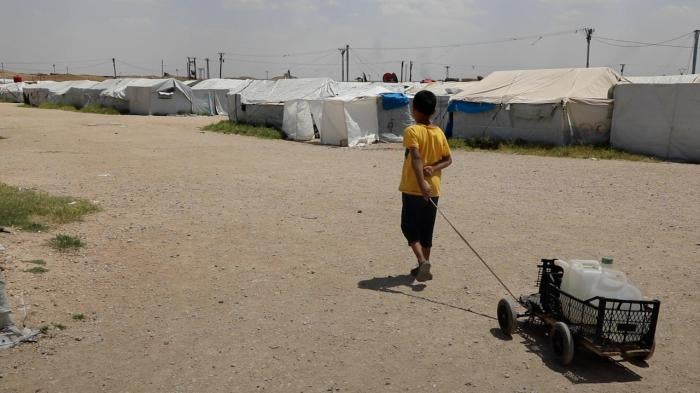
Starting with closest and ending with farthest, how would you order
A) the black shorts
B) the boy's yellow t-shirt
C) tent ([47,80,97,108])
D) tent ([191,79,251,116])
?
the boy's yellow t-shirt → the black shorts → tent ([191,79,251,116]) → tent ([47,80,97,108])

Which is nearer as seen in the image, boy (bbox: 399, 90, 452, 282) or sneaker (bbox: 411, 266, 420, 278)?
boy (bbox: 399, 90, 452, 282)

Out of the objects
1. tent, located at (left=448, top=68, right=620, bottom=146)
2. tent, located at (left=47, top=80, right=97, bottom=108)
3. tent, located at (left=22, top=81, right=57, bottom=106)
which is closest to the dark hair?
tent, located at (left=448, top=68, right=620, bottom=146)

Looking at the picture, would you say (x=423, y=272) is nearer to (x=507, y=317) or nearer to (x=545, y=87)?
(x=507, y=317)

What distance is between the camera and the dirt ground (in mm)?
3807

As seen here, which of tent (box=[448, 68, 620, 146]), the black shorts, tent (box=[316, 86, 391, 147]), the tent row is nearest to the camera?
the black shorts

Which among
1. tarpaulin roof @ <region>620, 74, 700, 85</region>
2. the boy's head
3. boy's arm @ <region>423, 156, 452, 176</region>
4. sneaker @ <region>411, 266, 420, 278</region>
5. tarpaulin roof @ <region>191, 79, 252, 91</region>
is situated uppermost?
tarpaulin roof @ <region>620, 74, 700, 85</region>

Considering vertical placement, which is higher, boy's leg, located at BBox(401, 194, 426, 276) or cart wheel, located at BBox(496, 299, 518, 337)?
boy's leg, located at BBox(401, 194, 426, 276)

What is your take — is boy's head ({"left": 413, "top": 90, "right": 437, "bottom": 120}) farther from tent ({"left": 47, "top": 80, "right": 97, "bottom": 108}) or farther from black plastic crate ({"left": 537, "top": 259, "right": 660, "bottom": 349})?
Result: tent ({"left": 47, "top": 80, "right": 97, "bottom": 108})

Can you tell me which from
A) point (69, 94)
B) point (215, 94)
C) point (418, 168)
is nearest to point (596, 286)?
point (418, 168)

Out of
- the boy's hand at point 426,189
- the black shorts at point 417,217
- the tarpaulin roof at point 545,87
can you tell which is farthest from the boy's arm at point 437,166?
the tarpaulin roof at point 545,87

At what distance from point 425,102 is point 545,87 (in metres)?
17.1

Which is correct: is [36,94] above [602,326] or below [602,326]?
below

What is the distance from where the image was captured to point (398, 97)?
74.2ft

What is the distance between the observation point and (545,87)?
2086 cm
